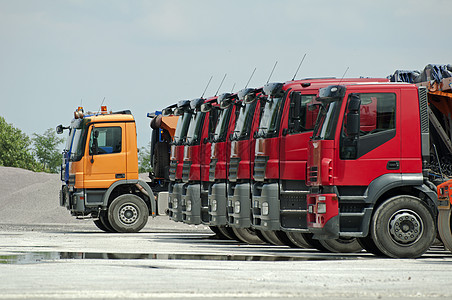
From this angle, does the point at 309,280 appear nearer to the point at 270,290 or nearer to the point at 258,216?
the point at 270,290

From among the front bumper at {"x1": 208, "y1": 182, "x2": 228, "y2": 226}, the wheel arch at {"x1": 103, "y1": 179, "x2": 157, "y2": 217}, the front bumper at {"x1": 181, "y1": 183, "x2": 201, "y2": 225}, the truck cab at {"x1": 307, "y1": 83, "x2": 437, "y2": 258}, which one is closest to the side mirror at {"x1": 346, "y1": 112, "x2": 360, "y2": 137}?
the truck cab at {"x1": 307, "y1": 83, "x2": 437, "y2": 258}

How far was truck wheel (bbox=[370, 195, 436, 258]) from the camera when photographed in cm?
1706

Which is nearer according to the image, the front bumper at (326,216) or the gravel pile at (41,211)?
the front bumper at (326,216)

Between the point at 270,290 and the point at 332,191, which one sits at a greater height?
the point at 332,191

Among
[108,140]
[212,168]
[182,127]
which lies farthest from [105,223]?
[212,168]

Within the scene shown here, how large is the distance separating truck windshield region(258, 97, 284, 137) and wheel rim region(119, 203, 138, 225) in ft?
35.8

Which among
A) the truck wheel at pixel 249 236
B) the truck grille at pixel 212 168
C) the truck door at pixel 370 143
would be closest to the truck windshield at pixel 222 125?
the truck grille at pixel 212 168

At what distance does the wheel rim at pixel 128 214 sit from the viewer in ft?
96.2

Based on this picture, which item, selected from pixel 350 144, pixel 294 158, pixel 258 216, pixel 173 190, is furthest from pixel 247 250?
pixel 173 190

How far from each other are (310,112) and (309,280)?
658 centimetres

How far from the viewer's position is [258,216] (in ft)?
61.9

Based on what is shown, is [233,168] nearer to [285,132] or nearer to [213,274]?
[285,132]

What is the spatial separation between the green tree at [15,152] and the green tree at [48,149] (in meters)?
7.85

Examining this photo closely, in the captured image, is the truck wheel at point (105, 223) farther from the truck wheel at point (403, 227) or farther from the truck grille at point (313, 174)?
the truck wheel at point (403, 227)
